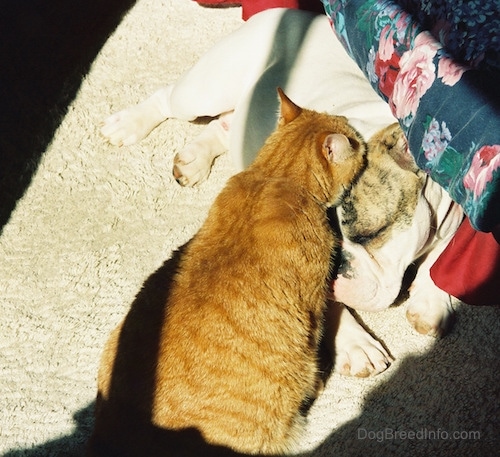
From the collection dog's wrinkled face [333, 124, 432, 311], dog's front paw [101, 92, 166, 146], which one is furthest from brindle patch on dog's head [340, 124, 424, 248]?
dog's front paw [101, 92, 166, 146]

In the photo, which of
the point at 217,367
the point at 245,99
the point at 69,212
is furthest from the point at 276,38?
the point at 217,367

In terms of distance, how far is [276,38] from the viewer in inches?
80.4

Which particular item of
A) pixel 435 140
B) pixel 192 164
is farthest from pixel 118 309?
pixel 435 140

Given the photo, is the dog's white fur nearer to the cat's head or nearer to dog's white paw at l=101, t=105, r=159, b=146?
dog's white paw at l=101, t=105, r=159, b=146

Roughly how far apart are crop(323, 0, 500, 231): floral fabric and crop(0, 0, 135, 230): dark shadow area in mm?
1055

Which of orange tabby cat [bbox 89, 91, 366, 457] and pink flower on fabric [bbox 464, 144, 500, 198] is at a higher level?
pink flower on fabric [bbox 464, 144, 500, 198]

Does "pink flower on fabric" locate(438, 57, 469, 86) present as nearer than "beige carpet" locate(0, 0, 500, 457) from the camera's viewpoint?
Yes

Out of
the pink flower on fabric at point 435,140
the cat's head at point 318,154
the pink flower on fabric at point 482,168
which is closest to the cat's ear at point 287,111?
the cat's head at point 318,154

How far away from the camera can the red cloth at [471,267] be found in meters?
1.73

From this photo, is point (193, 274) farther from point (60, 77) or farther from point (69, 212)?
point (60, 77)

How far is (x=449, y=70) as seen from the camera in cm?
140

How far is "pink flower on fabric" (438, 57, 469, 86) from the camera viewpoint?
1.39m

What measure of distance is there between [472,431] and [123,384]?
849 mm

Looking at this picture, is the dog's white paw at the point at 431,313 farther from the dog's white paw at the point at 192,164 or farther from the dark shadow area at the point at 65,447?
the dark shadow area at the point at 65,447
